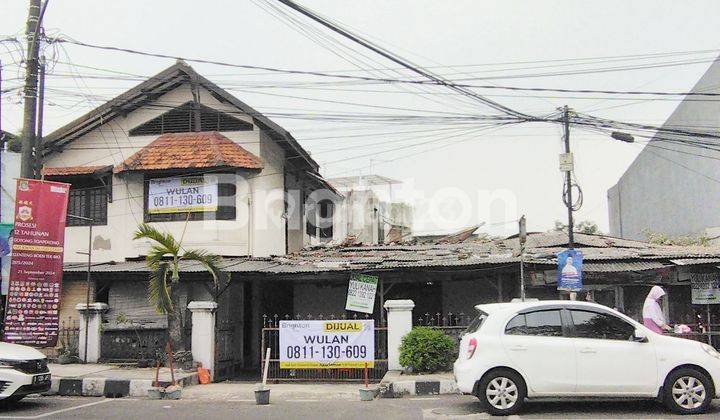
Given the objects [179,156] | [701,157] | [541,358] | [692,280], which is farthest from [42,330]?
[701,157]

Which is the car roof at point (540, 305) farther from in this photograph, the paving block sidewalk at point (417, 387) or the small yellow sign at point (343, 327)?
the small yellow sign at point (343, 327)

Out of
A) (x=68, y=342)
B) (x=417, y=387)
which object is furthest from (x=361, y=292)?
(x=68, y=342)

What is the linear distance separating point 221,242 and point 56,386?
649 cm

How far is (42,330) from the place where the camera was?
1353cm

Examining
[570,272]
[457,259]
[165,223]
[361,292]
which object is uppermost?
[165,223]

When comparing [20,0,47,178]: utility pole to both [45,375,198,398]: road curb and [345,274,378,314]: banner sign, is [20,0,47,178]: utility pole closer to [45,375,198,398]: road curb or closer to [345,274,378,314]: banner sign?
[45,375,198,398]: road curb

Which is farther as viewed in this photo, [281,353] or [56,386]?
[281,353]

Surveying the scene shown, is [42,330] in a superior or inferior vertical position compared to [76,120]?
inferior

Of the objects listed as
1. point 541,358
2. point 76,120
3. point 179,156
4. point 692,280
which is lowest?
point 541,358

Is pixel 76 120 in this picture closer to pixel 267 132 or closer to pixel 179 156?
pixel 179 156

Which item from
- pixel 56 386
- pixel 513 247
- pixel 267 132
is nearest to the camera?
pixel 56 386

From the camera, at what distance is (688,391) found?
345 inches

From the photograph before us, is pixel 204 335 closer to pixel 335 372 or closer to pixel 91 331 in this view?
pixel 335 372

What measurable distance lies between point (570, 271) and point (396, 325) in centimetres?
390
